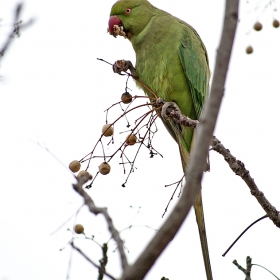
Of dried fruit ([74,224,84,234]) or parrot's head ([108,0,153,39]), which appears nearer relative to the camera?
dried fruit ([74,224,84,234])

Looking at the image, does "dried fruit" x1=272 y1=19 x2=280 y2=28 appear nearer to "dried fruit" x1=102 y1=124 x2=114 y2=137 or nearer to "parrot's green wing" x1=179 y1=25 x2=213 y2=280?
"parrot's green wing" x1=179 y1=25 x2=213 y2=280

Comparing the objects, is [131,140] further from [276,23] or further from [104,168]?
[276,23]

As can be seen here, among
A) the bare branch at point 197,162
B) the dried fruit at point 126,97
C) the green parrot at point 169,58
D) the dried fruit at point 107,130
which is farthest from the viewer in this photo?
the green parrot at point 169,58

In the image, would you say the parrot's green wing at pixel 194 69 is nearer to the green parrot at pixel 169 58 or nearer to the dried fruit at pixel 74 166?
the green parrot at pixel 169 58

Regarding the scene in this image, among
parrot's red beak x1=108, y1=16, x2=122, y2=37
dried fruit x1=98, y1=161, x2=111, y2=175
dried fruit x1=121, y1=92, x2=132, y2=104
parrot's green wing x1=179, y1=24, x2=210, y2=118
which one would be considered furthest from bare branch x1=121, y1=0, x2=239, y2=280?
parrot's red beak x1=108, y1=16, x2=122, y2=37

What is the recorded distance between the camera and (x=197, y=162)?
1.20 meters

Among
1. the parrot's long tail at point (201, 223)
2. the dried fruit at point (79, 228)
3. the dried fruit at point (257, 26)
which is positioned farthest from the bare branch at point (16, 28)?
the dried fruit at point (257, 26)

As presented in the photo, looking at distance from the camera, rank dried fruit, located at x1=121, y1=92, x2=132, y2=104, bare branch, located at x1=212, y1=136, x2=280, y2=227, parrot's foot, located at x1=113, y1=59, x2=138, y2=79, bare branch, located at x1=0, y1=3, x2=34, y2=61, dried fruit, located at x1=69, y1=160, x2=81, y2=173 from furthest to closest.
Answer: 1. parrot's foot, located at x1=113, y1=59, x2=138, y2=79
2. dried fruit, located at x1=121, y1=92, x2=132, y2=104
3. dried fruit, located at x1=69, y1=160, x2=81, y2=173
4. bare branch, located at x1=212, y1=136, x2=280, y2=227
5. bare branch, located at x1=0, y1=3, x2=34, y2=61

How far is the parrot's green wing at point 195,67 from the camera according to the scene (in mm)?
4020

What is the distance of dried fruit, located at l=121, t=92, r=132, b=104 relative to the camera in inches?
128

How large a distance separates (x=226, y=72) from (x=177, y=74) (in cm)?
276

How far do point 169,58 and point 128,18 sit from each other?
595mm

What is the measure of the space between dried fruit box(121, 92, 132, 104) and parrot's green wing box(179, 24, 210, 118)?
84cm

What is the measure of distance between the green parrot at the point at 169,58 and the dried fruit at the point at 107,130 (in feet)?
3.05
